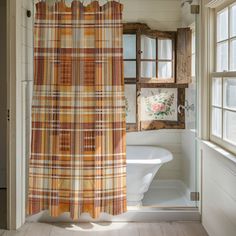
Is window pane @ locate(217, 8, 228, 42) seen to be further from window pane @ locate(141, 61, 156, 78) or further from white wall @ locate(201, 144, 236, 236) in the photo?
window pane @ locate(141, 61, 156, 78)

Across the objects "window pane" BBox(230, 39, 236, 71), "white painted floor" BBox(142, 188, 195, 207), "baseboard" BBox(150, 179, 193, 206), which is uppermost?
"window pane" BBox(230, 39, 236, 71)

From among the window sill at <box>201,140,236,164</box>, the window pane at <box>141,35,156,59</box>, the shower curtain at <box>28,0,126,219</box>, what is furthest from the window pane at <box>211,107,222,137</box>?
the window pane at <box>141,35,156,59</box>

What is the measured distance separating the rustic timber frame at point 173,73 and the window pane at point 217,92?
799 mm

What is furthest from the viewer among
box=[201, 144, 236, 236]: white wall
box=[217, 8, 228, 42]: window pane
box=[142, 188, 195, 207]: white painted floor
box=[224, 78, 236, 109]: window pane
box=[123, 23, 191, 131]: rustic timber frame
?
box=[123, 23, 191, 131]: rustic timber frame

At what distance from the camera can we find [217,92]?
357cm

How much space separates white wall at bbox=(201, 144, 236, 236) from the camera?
2.83 m

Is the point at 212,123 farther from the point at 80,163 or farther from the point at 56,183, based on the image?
the point at 56,183

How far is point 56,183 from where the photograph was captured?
3717 millimetres

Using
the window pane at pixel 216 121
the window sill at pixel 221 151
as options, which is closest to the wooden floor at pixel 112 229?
the window sill at pixel 221 151

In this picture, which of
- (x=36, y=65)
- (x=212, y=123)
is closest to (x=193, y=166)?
(x=212, y=123)

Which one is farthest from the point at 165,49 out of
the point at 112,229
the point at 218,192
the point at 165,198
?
the point at 112,229

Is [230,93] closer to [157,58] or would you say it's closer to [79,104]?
[79,104]

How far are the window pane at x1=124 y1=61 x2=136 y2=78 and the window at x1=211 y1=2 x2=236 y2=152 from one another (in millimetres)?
1057

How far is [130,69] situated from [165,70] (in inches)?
16.2
